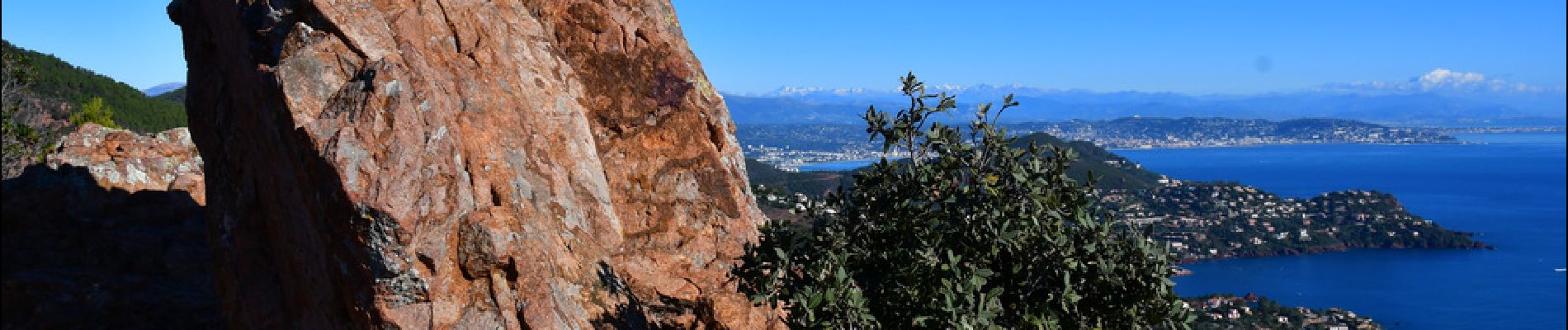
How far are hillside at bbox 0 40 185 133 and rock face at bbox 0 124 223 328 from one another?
4397cm

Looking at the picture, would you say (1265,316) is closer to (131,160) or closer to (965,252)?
(965,252)

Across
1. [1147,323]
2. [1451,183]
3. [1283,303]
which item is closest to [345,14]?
[1147,323]

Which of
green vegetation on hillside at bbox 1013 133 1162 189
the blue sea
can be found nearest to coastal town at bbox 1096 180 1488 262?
the blue sea

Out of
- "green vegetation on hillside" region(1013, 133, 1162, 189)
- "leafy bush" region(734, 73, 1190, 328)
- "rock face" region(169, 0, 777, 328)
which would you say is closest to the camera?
"leafy bush" region(734, 73, 1190, 328)

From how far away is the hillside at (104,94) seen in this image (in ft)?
208

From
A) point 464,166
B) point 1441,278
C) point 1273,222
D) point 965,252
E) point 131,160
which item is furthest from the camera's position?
point 1273,222

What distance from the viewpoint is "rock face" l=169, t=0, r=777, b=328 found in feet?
28.9

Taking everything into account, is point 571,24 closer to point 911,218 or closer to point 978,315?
point 911,218

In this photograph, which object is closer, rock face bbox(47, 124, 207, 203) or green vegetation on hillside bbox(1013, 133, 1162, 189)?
rock face bbox(47, 124, 207, 203)

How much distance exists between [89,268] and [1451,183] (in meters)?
217

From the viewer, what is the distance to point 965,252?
8.63m

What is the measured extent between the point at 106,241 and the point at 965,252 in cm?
1624

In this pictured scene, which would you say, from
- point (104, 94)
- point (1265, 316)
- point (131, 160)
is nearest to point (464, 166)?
point (131, 160)

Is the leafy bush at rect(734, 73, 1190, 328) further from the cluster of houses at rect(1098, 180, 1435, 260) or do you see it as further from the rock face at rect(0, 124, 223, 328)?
the cluster of houses at rect(1098, 180, 1435, 260)
